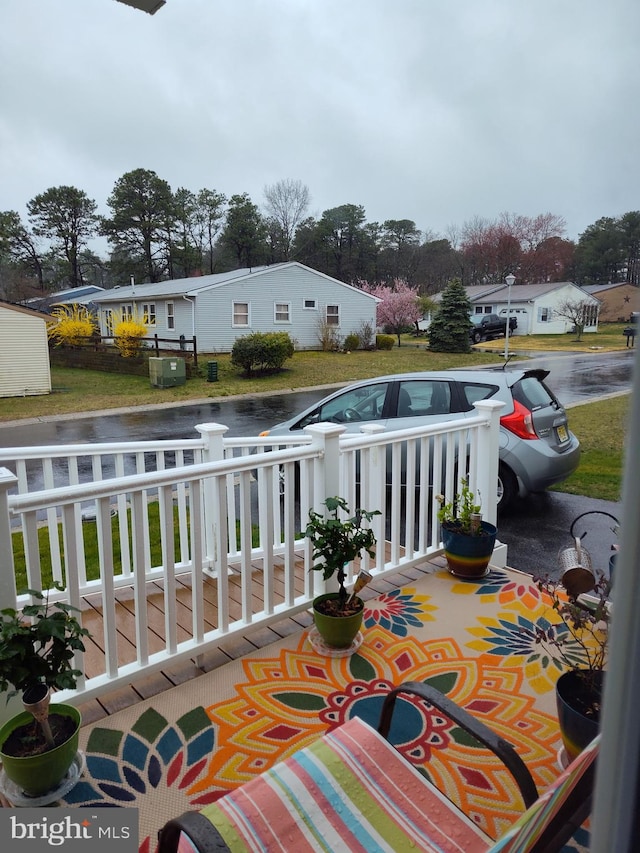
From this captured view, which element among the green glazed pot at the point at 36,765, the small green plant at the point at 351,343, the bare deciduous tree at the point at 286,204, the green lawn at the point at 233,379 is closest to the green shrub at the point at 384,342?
the green lawn at the point at 233,379

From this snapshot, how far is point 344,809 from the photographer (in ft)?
3.89

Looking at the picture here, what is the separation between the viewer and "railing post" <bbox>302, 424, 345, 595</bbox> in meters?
2.53

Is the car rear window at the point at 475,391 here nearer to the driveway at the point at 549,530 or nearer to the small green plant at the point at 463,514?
the driveway at the point at 549,530

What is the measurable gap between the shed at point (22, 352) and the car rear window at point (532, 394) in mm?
12473

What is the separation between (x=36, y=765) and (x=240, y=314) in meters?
17.7

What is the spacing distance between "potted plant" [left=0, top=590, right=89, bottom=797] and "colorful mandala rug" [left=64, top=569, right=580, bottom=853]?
0.51ft

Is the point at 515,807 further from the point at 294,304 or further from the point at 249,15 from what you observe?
the point at 294,304

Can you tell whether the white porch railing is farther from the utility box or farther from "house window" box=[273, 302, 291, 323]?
"house window" box=[273, 302, 291, 323]

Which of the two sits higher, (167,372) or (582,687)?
(167,372)

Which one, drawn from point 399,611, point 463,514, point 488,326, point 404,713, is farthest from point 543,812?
point 488,326

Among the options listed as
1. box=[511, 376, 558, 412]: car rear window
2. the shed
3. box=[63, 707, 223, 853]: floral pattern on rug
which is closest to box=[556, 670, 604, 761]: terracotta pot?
box=[63, 707, 223, 853]: floral pattern on rug

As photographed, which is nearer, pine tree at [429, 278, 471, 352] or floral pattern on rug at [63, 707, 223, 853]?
floral pattern on rug at [63, 707, 223, 853]

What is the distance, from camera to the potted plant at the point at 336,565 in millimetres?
2311

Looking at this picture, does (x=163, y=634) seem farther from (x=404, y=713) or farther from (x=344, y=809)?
(x=344, y=809)
